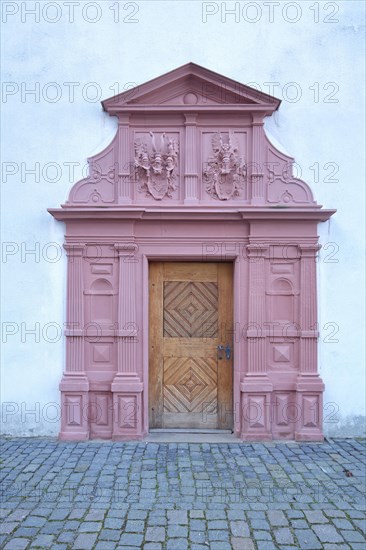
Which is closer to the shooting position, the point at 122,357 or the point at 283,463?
the point at 283,463

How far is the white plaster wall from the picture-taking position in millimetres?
5453

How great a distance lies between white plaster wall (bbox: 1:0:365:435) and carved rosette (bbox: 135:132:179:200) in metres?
0.57

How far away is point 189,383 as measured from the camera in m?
5.65

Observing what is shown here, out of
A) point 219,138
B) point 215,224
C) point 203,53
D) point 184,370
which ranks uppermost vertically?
point 203,53

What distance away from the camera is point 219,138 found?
A: 5.48 metres

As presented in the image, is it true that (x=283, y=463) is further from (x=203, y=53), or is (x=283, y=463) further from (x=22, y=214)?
(x=203, y=53)

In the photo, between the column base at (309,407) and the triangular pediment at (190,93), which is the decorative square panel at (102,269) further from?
the column base at (309,407)

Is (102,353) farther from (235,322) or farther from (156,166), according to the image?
(156,166)

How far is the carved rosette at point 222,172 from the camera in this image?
543 centimetres

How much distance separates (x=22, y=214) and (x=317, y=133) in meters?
3.83

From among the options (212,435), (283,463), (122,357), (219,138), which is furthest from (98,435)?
(219,138)

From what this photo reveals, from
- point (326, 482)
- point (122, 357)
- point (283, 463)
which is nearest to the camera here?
point (326, 482)

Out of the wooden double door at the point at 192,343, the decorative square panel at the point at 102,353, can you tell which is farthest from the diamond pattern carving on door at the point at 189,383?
the decorative square panel at the point at 102,353

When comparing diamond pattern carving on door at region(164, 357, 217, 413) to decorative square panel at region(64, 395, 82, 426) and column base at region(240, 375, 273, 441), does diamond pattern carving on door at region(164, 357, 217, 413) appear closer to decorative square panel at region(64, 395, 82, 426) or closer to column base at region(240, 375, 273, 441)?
column base at region(240, 375, 273, 441)
